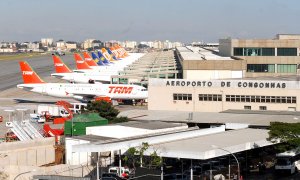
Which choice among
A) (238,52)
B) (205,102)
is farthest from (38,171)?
(238,52)

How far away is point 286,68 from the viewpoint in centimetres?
10725

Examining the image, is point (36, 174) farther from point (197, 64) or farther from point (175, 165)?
point (197, 64)

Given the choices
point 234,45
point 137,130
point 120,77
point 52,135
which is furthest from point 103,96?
point 137,130

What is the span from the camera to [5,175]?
48.0 metres

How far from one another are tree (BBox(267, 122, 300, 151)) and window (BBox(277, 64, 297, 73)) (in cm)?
5727

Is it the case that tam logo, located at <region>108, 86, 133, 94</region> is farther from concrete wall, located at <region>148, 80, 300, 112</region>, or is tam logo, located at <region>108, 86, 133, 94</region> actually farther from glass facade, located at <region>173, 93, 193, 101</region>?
glass facade, located at <region>173, 93, 193, 101</region>

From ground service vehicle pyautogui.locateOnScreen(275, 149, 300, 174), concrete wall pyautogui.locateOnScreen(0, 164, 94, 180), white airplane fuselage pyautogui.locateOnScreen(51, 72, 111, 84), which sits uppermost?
white airplane fuselage pyautogui.locateOnScreen(51, 72, 111, 84)

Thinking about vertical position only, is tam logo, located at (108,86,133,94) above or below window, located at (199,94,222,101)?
below

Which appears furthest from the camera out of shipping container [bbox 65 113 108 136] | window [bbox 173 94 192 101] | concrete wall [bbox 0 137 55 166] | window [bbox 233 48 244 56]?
window [bbox 233 48 244 56]

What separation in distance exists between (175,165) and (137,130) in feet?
27.2

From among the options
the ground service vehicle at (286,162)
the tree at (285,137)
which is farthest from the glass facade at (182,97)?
the ground service vehicle at (286,162)

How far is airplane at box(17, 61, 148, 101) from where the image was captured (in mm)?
105062

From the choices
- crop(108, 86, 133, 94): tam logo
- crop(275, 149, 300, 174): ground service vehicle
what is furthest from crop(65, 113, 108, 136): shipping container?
crop(108, 86, 133, 94): tam logo

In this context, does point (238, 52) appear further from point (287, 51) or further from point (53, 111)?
point (53, 111)
